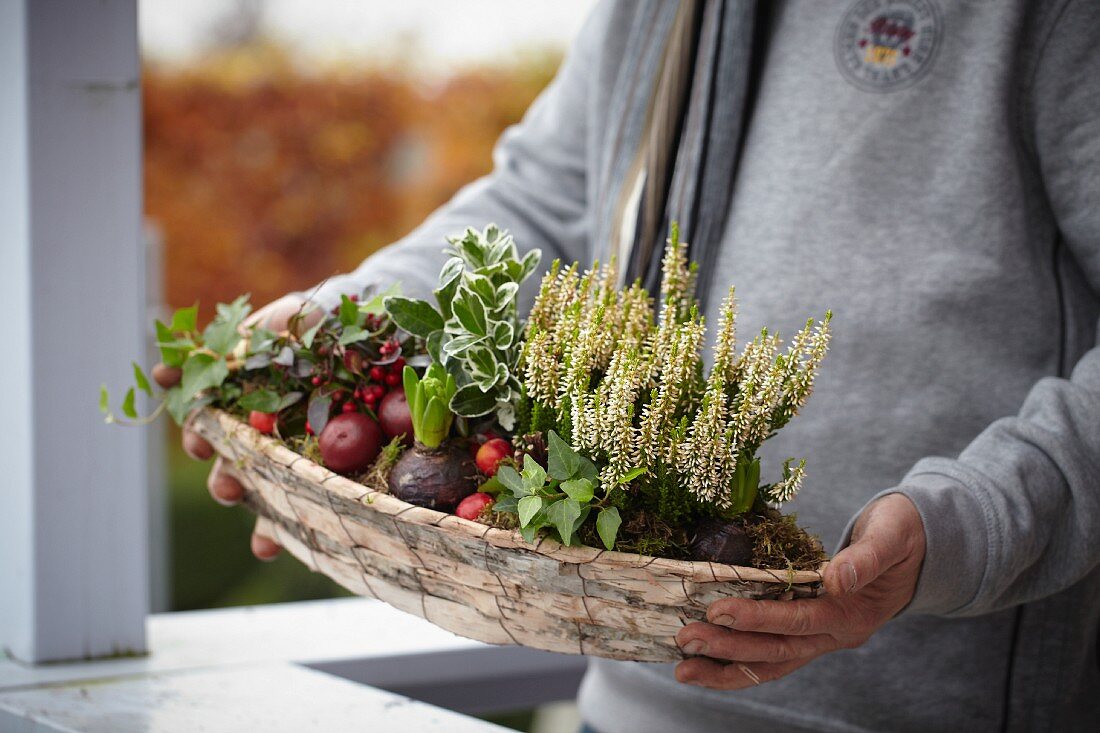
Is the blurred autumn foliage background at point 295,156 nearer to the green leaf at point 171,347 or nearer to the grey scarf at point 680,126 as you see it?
the grey scarf at point 680,126

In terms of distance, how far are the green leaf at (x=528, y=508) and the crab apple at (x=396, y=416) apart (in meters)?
0.25

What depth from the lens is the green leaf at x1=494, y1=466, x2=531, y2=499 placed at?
0.85 m

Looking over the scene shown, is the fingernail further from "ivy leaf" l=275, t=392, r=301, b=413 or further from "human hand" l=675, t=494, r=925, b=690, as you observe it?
"ivy leaf" l=275, t=392, r=301, b=413

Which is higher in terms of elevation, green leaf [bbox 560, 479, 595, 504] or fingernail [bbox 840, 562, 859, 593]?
green leaf [bbox 560, 479, 595, 504]

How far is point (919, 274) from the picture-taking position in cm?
121

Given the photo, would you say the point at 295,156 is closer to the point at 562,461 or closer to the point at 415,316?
the point at 415,316

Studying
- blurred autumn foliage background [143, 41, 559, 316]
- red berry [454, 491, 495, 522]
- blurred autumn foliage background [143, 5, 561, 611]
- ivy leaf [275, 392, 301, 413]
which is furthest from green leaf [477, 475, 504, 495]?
blurred autumn foliage background [143, 41, 559, 316]

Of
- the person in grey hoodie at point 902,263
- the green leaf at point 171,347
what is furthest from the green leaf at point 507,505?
the green leaf at point 171,347

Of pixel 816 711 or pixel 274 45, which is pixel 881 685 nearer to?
pixel 816 711

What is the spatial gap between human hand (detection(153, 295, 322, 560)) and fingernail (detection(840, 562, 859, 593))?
71 cm

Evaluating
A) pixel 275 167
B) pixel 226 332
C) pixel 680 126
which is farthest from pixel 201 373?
pixel 275 167

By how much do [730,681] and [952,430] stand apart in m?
0.50

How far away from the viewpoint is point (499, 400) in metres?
0.98

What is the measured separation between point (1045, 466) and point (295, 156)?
4746 mm
